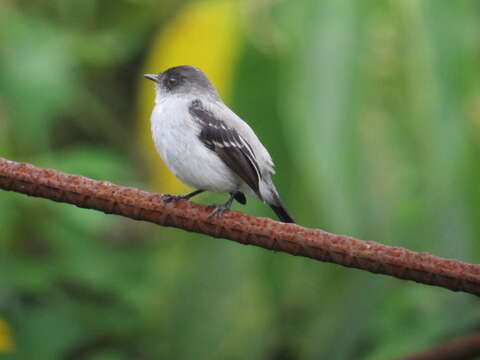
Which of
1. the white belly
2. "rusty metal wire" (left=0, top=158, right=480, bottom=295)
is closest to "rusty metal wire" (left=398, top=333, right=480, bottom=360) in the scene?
"rusty metal wire" (left=0, top=158, right=480, bottom=295)

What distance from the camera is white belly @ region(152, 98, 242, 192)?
2.56 m

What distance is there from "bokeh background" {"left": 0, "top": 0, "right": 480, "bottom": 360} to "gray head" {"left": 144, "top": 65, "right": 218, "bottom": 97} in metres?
0.29

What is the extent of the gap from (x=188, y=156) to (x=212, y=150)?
88mm

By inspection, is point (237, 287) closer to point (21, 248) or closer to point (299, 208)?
point (299, 208)

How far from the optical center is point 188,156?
2.59 meters

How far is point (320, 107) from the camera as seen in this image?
264 cm

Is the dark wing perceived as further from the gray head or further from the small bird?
the gray head

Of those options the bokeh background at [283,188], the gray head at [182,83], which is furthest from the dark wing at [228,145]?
the bokeh background at [283,188]

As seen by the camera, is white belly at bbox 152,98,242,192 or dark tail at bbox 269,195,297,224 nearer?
dark tail at bbox 269,195,297,224

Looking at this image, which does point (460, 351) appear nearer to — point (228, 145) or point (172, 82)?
point (228, 145)

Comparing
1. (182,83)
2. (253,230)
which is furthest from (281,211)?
(253,230)

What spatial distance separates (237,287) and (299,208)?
1.28 feet

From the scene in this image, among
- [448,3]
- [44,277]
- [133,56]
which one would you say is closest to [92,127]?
[133,56]

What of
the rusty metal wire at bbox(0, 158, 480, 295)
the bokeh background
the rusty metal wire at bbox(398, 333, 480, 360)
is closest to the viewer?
the rusty metal wire at bbox(0, 158, 480, 295)
